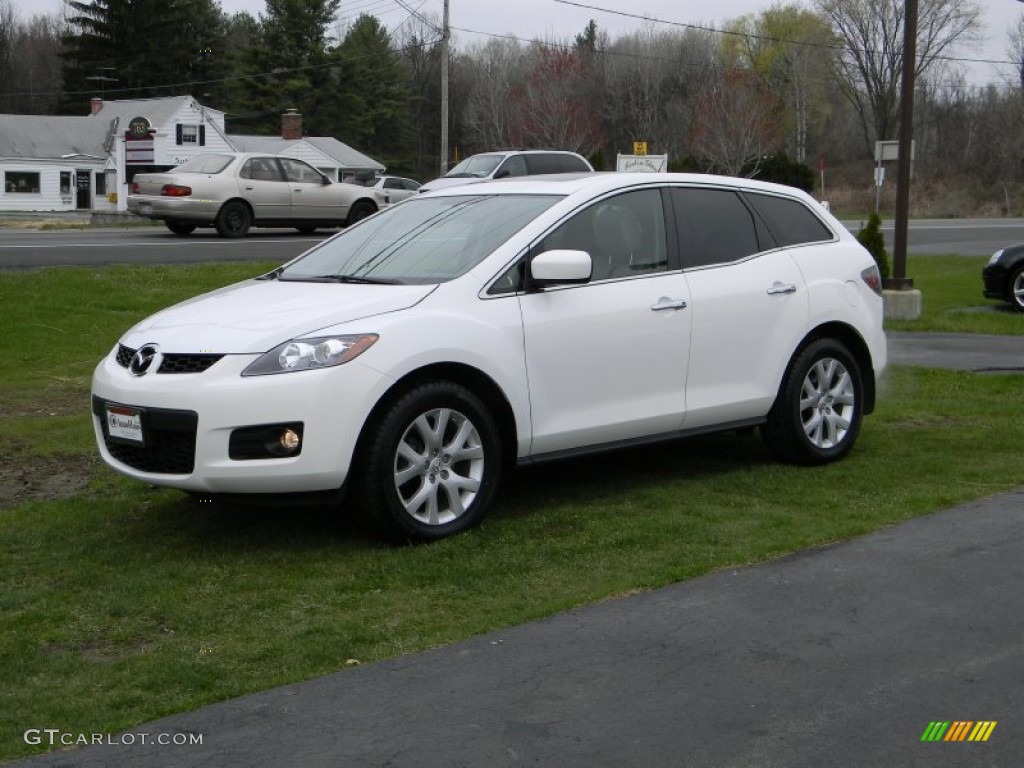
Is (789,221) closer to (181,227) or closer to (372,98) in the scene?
(181,227)

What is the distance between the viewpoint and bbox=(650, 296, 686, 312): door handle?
23.4 feet

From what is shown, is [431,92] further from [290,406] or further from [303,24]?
[290,406]

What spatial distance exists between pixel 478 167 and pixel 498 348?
20.1m

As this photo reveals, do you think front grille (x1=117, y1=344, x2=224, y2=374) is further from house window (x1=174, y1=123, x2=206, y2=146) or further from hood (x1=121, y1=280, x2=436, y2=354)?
house window (x1=174, y1=123, x2=206, y2=146)

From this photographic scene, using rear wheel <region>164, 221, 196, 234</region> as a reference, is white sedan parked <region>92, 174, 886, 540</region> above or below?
below

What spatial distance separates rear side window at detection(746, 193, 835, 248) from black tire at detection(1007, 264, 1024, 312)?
10643mm

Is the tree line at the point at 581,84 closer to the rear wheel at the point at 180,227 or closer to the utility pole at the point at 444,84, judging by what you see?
the utility pole at the point at 444,84

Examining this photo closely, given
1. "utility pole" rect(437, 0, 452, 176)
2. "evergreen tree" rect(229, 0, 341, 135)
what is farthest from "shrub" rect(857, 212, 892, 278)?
"evergreen tree" rect(229, 0, 341, 135)

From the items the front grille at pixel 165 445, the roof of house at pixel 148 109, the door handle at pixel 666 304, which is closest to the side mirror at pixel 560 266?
the door handle at pixel 666 304

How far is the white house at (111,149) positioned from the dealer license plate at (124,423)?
6209 cm

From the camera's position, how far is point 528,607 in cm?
535

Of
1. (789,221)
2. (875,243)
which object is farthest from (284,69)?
(789,221)

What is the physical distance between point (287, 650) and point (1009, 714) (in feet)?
7.96

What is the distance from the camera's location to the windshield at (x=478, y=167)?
25844mm
